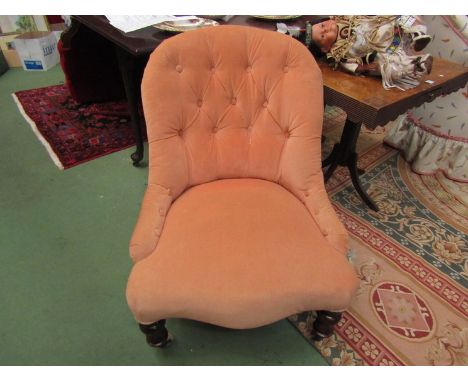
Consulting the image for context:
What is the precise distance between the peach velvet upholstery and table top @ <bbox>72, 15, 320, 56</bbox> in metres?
0.29

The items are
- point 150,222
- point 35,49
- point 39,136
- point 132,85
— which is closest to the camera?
point 150,222

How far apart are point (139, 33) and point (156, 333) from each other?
120 cm

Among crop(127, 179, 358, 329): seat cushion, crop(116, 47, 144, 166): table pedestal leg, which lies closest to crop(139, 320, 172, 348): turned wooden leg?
crop(127, 179, 358, 329): seat cushion

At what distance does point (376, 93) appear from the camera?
1189 millimetres

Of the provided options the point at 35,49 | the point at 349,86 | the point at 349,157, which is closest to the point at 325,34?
the point at 349,86

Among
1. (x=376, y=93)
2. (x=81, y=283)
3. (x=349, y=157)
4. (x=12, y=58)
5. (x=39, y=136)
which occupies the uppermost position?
(x=376, y=93)

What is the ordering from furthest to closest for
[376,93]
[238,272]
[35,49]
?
[35,49] → [376,93] → [238,272]

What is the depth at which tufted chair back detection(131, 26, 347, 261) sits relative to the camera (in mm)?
961

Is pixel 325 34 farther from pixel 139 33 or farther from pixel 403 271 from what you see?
pixel 403 271

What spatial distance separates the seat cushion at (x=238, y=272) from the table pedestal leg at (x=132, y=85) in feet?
2.88

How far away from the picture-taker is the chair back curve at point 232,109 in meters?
0.97

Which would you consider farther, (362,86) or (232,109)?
(362,86)

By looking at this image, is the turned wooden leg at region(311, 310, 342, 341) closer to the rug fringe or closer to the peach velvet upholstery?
the peach velvet upholstery
